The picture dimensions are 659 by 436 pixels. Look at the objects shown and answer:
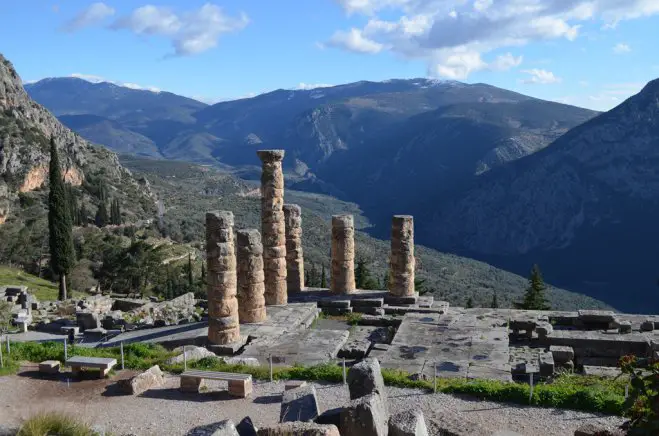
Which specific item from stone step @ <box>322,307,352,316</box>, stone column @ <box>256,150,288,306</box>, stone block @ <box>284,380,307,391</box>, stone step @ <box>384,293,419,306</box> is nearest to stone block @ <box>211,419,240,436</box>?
stone block @ <box>284,380,307,391</box>

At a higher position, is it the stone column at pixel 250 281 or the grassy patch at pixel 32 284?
the stone column at pixel 250 281

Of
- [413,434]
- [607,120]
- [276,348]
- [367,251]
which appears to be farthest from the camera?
[607,120]

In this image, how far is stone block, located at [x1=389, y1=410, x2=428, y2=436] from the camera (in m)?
8.86

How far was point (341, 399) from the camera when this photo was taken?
12.4 metres

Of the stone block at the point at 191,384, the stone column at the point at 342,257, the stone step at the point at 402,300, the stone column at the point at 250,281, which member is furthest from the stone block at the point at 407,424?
the stone column at the point at 342,257

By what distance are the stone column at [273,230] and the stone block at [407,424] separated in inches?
559

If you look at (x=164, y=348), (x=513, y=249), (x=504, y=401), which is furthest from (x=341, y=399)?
(x=513, y=249)

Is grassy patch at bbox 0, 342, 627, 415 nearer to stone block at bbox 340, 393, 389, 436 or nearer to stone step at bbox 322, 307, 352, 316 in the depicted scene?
stone block at bbox 340, 393, 389, 436

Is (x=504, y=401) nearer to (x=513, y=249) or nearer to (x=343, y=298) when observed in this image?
(x=343, y=298)

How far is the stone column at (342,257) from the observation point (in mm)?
25172

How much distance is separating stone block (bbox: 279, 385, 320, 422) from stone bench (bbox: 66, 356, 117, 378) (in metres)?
5.42

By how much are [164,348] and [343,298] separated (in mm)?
8295

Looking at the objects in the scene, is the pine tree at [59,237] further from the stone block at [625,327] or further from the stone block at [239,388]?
the stone block at [625,327]

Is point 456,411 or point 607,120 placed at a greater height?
point 607,120
